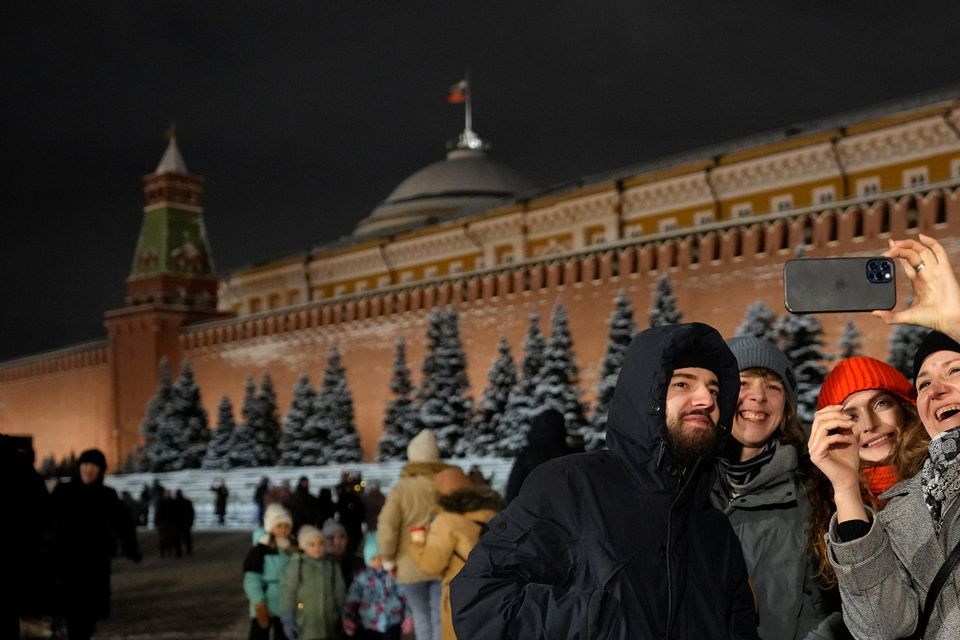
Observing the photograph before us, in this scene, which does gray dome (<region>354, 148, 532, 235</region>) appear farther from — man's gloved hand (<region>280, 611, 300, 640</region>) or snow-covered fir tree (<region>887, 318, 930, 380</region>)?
man's gloved hand (<region>280, 611, 300, 640</region>)

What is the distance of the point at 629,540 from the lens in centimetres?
224

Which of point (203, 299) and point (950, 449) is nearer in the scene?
point (950, 449)

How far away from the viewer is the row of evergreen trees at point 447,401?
1894 cm

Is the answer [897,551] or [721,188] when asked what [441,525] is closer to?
[897,551]

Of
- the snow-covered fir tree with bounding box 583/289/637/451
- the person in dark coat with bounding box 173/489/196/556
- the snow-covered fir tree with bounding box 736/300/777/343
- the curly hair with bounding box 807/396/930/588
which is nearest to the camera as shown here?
the curly hair with bounding box 807/396/930/588

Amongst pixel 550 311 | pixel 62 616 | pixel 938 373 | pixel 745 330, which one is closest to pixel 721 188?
pixel 550 311

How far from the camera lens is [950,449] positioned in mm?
1999

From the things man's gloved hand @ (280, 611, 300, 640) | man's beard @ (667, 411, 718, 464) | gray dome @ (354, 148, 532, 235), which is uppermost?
gray dome @ (354, 148, 532, 235)

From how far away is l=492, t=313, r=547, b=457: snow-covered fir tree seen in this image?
22172mm

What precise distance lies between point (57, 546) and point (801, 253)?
15984 mm

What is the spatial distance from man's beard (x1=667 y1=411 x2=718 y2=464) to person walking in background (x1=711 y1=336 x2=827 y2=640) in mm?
419

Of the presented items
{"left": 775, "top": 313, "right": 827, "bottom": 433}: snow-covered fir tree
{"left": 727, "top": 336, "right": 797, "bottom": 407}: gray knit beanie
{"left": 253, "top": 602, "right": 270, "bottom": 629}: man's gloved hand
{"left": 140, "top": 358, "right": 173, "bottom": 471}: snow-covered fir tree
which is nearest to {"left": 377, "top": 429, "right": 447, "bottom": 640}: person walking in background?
{"left": 253, "top": 602, "right": 270, "bottom": 629}: man's gloved hand

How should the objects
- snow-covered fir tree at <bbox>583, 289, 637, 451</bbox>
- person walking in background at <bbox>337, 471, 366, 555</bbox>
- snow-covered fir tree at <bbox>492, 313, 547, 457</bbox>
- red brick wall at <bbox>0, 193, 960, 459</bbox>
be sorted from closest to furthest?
person walking in background at <bbox>337, 471, 366, 555</bbox>
red brick wall at <bbox>0, 193, 960, 459</bbox>
snow-covered fir tree at <bbox>583, 289, 637, 451</bbox>
snow-covered fir tree at <bbox>492, 313, 547, 457</bbox>

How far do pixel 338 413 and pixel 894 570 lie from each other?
83.7 feet
